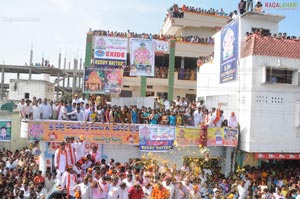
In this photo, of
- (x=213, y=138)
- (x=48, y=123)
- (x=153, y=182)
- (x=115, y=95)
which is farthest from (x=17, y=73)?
(x=153, y=182)

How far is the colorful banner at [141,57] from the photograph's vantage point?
23.3 m

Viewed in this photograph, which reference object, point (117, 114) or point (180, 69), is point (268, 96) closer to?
point (117, 114)

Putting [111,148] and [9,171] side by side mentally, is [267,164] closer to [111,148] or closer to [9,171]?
[111,148]

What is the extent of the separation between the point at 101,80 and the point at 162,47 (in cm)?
538

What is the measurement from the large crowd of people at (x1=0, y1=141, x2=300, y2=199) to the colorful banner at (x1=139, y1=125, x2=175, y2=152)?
62 centimetres

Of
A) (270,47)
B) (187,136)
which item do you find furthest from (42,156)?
(270,47)

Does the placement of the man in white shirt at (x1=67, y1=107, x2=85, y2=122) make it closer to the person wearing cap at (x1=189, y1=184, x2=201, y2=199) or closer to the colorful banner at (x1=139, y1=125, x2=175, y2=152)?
the colorful banner at (x1=139, y1=125, x2=175, y2=152)

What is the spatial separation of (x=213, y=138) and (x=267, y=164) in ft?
10.7

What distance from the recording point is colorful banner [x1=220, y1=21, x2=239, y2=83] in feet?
56.1

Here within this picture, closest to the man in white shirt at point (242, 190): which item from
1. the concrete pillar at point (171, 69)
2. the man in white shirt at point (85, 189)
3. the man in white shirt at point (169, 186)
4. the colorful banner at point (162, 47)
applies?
the man in white shirt at point (169, 186)

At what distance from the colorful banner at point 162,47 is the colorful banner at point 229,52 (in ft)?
21.7

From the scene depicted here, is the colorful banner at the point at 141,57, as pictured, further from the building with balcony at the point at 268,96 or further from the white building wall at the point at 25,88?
the white building wall at the point at 25,88

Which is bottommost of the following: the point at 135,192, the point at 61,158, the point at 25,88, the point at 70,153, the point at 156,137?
the point at 135,192

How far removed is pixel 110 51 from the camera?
23.3 meters
